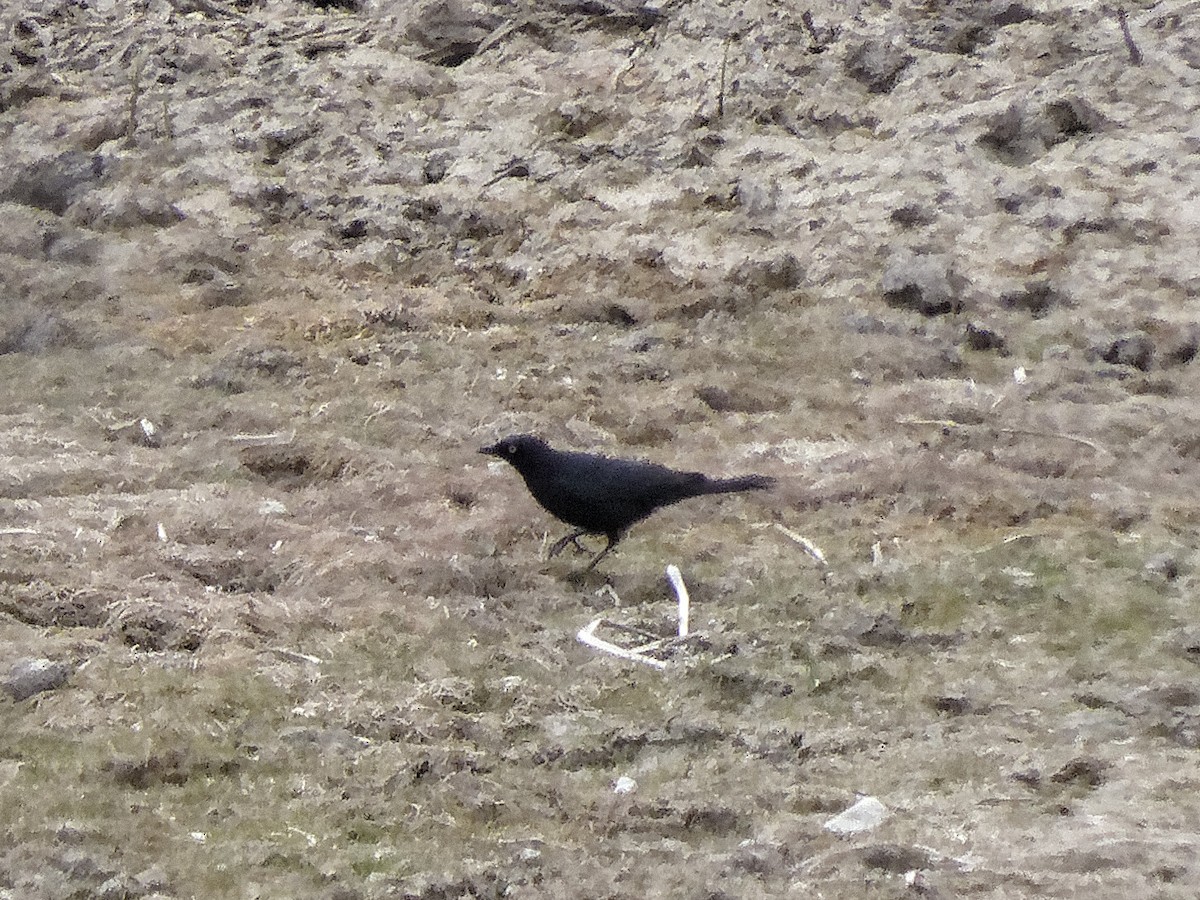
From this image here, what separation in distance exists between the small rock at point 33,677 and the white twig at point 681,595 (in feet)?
4.99

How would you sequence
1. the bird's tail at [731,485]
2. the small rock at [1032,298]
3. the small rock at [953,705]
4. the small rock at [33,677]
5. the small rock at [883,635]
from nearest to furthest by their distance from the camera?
1. the small rock at [33,677]
2. the small rock at [953,705]
3. the small rock at [883,635]
4. the bird's tail at [731,485]
5. the small rock at [1032,298]

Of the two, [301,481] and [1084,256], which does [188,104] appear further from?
[1084,256]

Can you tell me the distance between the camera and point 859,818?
2387mm

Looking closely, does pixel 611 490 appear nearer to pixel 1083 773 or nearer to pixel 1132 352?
pixel 1083 773

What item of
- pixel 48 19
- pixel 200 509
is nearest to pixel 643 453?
pixel 200 509

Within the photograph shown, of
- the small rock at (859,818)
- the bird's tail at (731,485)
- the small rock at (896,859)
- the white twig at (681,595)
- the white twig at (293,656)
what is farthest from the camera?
the bird's tail at (731,485)

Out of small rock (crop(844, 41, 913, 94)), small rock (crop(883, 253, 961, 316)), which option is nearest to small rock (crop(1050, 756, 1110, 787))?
small rock (crop(883, 253, 961, 316))

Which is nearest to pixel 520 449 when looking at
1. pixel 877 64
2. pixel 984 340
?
pixel 984 340

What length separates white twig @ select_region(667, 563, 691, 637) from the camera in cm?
334

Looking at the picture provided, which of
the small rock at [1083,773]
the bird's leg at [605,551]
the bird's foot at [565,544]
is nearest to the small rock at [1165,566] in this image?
the small rock at [1083,773]

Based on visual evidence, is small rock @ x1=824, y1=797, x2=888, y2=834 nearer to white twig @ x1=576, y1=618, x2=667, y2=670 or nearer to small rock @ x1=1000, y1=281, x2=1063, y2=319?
white twig @ x1=576, y1=618, x2=667, y2=670

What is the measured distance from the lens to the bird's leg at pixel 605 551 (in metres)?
3.76

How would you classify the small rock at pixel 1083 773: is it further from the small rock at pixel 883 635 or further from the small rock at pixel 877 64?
the small rock at pixel 877 64

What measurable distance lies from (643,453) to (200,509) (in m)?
1.60
